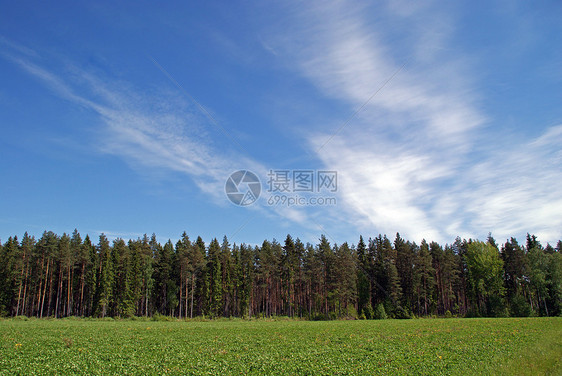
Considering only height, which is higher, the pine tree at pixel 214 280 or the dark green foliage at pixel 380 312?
the pine tree at pixel 214 280

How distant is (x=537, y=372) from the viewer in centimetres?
1600

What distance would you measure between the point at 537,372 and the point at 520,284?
9767cm

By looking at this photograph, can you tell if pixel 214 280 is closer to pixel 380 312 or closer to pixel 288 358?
pixel 380 312

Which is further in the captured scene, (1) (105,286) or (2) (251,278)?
(2) (251,278)

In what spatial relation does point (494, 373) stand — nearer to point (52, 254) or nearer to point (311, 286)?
point (311, 286)

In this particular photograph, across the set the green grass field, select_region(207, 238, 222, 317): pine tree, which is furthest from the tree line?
the green grass field

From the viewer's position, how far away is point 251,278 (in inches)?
3777

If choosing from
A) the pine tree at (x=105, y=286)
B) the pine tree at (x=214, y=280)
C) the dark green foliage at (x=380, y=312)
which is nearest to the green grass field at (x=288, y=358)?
the dark green foliage at (x=380, y=312)

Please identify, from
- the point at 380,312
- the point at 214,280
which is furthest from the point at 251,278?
the point at 380,312

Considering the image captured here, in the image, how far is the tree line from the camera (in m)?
82.4

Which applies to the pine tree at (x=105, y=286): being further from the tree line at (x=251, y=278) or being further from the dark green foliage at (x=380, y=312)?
the dark green foliage at (x=380, y=312)

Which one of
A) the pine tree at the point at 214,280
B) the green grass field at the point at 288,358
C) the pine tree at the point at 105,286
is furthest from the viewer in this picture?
the pine tree at the point at 214,280

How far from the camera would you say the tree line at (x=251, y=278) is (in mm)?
82375

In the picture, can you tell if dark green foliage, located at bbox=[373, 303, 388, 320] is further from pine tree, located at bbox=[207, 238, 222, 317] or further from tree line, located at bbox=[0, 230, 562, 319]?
pine tree, located at bbox=[207, 238, 222, 317]
